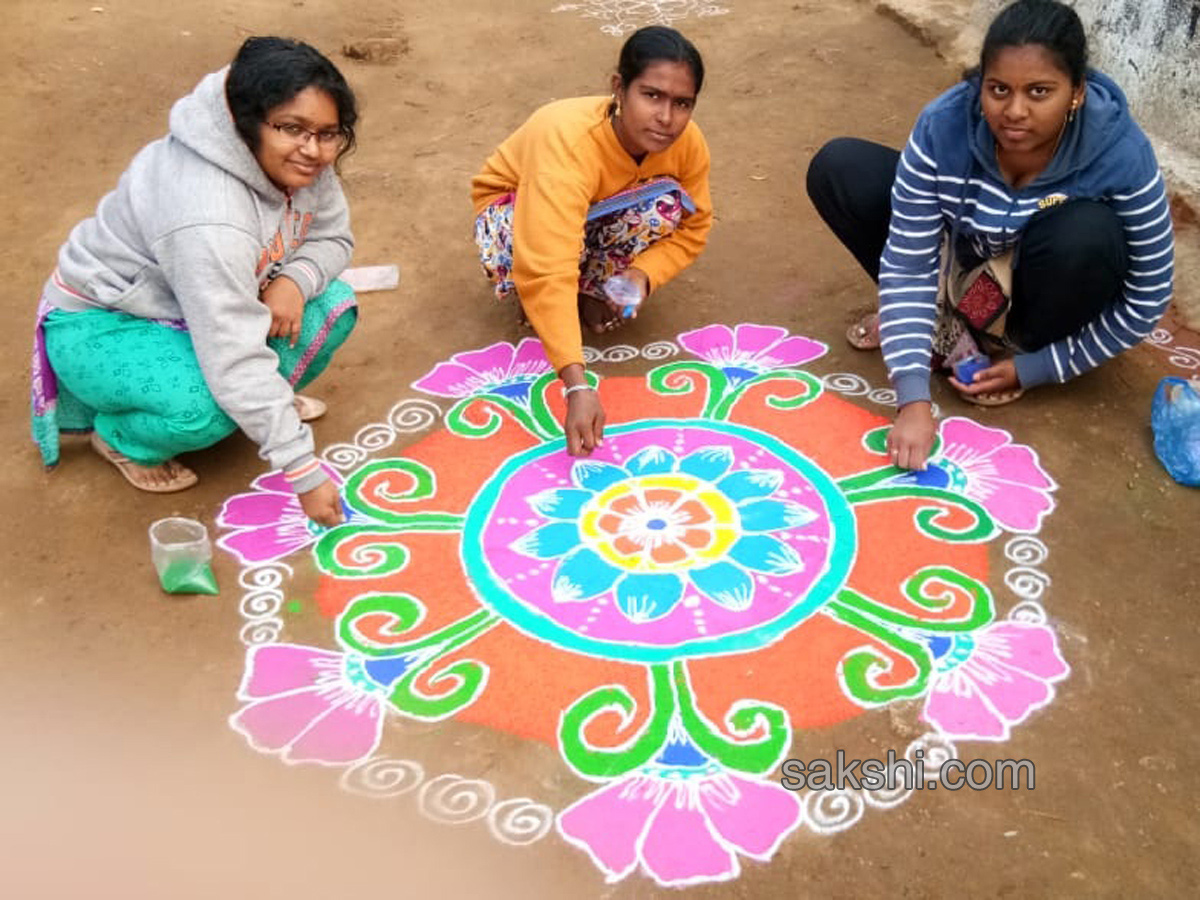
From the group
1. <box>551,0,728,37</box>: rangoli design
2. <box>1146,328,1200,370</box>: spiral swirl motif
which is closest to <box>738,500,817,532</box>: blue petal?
<box>1146,328,1200,370</box>: spiral swirl motif

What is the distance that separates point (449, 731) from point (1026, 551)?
4.73ft

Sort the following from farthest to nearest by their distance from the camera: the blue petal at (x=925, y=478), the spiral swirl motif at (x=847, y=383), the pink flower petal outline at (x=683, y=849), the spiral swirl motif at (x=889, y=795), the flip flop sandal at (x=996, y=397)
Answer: the spiral swirl motif at (x=847, y=383) < the flip flop sandal at (x=996, y=397) < the blue petal at (x=925, y=478) < the spiral swirl motif at (x=889, y=795) < the pink flower petal outline at (x=683, y=849)

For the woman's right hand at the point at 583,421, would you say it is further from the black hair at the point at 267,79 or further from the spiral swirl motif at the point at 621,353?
the black hair at the point at 267,79

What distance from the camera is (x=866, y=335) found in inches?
138

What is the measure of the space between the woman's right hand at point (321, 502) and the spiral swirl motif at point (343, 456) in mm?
368

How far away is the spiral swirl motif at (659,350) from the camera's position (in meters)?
3.53

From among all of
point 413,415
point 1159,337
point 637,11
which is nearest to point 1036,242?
point 1159,337

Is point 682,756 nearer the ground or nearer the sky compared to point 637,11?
nearer the ground

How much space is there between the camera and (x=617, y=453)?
121 inches

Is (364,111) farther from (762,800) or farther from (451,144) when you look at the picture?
(762,800)

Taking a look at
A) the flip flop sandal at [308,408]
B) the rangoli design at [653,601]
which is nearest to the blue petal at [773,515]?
the rangoli design at [653,601]

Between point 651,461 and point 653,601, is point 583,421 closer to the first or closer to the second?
point 651,461

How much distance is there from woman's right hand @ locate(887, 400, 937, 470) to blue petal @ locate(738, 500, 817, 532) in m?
0.34

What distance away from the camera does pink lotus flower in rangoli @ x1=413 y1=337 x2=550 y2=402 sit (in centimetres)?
337
